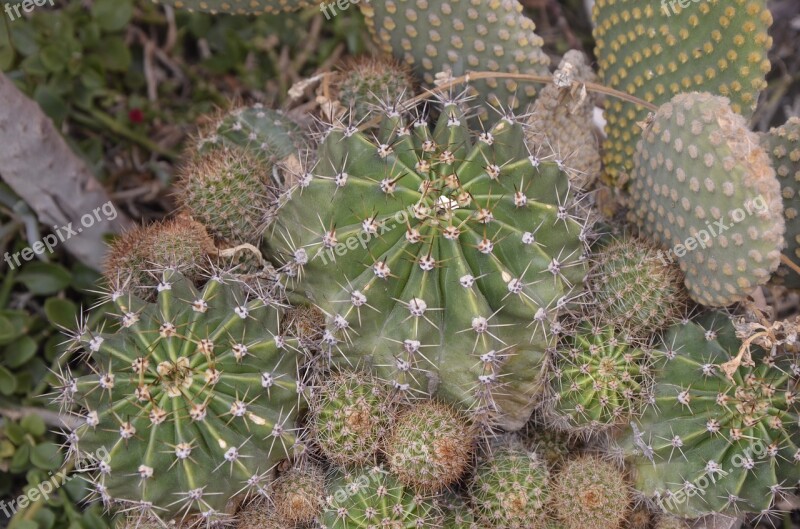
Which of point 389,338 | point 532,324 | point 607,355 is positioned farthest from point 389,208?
point 607,355

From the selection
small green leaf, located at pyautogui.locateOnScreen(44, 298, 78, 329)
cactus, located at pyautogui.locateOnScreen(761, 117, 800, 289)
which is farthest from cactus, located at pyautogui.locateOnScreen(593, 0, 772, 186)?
small green leaf, located at pyautogui.locateOnScreen(44, 298, 78, 329)

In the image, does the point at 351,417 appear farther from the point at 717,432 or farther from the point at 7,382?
the point at 7,382

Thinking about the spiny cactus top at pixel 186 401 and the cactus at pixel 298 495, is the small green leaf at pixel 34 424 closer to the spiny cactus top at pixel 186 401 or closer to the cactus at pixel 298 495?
the spiny cactus top at pixel 186 401

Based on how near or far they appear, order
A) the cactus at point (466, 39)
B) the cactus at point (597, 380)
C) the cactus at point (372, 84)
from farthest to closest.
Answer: the cactus at point (372, 84), the cactus at point (466, 39), the cactus at point (597, 380)

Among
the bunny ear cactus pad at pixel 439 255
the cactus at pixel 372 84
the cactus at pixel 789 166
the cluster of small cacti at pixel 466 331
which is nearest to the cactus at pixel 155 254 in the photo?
the cluster of small cacti at pixel 466 331

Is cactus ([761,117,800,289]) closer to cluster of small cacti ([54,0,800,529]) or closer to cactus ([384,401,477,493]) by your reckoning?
cluster of small cacti ([54,0,800,529])

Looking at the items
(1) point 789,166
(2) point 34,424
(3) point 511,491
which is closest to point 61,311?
(2) point 34,424

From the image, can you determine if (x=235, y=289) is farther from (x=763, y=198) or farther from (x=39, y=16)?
(x=39, y=16)
